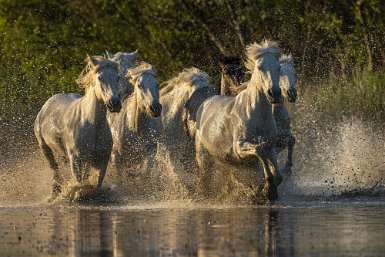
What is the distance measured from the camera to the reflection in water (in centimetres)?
1188

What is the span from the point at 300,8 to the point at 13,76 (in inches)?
239

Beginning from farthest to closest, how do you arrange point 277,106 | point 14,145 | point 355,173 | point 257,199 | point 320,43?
point 320,43
point 14,145
point 355,173
point 277,106
point 257,199

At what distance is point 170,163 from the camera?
19.8 m

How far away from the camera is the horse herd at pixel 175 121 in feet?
55.9

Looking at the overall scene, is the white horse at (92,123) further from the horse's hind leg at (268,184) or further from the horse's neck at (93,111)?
the horse's hind leg at (268,184)

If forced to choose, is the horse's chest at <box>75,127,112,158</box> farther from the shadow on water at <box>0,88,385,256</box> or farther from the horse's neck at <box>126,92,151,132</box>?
the horse's neck at <box>126,92,151,132</box>

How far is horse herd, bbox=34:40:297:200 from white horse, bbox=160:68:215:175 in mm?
13

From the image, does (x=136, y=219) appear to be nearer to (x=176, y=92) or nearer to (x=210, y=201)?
(x=210, y=201)

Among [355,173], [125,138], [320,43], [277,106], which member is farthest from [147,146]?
[320,43]

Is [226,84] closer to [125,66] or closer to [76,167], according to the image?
[125,66]

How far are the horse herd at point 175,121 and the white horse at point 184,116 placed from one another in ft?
0.04

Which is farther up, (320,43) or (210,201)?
(320,43)

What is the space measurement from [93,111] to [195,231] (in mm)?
4436

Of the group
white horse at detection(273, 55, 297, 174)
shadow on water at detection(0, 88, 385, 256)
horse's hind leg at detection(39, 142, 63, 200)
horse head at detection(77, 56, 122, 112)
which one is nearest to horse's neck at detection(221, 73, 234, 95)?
shadow on water at detection(0, 88, 385, 256)
